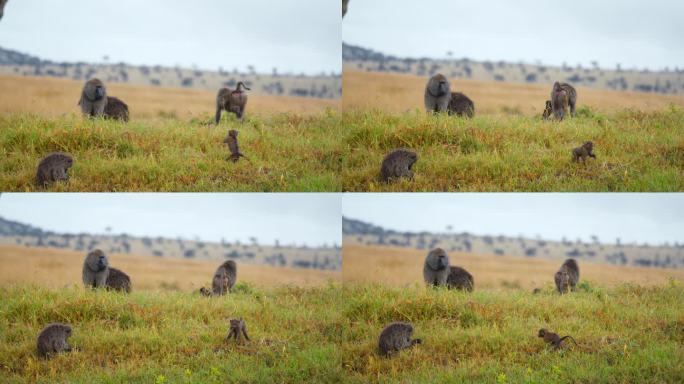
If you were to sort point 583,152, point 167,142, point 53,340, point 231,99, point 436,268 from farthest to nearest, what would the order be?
1. point 231,99
2. point 436,268
3. point 167,142
4. point 583,152
5. point 53,340

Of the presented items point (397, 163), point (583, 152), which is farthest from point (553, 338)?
point (397, 163)

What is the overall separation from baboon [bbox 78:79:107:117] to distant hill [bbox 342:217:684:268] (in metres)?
1.97

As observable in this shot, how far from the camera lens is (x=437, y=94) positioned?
7.23 m

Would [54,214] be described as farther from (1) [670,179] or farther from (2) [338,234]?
(1) [670,179]

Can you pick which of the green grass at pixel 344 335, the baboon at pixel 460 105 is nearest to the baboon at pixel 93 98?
the green grass at pixel 344 335

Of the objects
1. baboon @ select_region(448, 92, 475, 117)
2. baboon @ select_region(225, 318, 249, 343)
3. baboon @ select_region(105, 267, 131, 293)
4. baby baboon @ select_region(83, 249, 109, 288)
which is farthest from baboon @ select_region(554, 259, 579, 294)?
baby baboon @ select_region(83, 249, 109, 288)

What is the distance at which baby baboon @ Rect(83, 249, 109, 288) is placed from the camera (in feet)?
23.0

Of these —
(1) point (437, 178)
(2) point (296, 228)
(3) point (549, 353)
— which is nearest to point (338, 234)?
(2) point (296, 228)

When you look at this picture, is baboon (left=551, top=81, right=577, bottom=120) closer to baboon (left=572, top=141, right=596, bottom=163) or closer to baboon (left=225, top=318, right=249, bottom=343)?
baboon (left=572, top=141, right=596, bottom=163)

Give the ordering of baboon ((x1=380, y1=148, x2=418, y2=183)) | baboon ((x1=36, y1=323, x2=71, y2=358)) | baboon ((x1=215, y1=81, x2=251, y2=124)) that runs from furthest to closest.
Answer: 1. baboon ((x1=215, y1=81, x2=251, y2=124))
2. baboon ((x1=380, y1=148, x2=418, y2=183))
3. baboon ((x1=36, y1=323, x2=71, y2=358))

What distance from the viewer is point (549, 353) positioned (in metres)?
6.83

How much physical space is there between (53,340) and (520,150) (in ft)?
11.7

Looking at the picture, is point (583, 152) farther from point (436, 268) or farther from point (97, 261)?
point (97, 261)

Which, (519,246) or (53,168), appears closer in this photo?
(53,168)
